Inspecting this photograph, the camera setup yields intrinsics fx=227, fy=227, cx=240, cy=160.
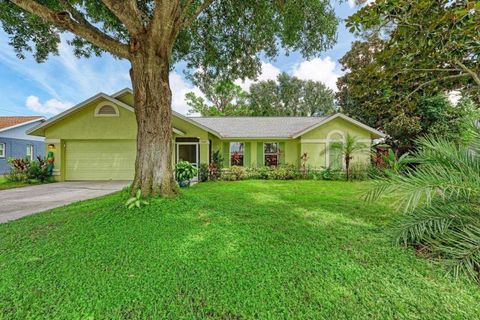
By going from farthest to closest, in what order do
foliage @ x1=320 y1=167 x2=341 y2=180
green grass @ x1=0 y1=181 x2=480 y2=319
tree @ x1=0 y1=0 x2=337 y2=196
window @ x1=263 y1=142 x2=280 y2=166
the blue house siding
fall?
the blue house siding < window @ x1=263 y1=142 x2=280 y2=166 < foliage @ x1=320 y1=167 x2=341 y2=180 < tree @ x1=0 y1=0 x2=337 y2=196 < green grass @ x1=0 y1=181 x2=480 y2=319

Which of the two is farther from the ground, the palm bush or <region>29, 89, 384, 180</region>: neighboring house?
<region>29, 89, 384, 180</region>: neighboring house

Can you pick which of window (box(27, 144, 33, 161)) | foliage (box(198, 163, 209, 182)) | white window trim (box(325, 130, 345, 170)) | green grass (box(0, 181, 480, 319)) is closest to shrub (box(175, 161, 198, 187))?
foliage (box(198, 163, 209, 182))

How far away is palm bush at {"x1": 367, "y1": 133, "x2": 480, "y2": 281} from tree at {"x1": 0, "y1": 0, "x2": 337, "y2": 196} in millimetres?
5175

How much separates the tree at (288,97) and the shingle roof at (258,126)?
17.9m

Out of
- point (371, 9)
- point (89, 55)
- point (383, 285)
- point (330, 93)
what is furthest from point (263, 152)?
point (330, 93)

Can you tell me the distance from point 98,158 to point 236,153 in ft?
29.7

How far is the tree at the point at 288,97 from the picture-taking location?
3672 cm

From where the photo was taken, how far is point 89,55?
384 inches

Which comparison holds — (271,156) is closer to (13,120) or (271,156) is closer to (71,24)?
(71,24)

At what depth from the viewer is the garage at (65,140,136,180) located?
45.5ft

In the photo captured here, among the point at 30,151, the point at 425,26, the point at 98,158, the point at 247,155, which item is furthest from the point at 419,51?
the point at 30,151

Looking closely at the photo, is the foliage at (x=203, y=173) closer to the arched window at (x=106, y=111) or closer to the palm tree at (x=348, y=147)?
the arched window at (x=106, y=111)

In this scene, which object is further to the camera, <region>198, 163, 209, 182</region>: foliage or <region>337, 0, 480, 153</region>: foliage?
<region>198, 163, 209, 182</region>: foliage

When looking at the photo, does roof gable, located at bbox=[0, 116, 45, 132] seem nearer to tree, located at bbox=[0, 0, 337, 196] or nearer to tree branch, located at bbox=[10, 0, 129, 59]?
tree, located at bbox=[0, 0, 337, 196]
